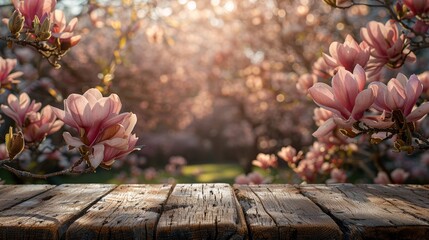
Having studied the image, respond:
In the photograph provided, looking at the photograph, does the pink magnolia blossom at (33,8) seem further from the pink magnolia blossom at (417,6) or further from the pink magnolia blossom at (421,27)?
the pink magnolia blossom at (421,27)

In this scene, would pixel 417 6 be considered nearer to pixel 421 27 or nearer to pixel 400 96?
pixel 421 27

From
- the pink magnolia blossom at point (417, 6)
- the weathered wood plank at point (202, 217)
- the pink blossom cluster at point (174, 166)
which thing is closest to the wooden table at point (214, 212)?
the weathered wood plank at point (202, 217)

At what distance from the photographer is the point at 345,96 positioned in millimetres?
1845

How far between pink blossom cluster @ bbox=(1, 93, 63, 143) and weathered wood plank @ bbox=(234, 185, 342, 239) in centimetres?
103

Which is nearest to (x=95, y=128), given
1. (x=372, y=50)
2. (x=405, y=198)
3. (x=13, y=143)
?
(x=13, y=143)

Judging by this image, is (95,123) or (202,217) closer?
(202,217)

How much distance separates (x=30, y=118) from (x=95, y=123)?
36.5 inches

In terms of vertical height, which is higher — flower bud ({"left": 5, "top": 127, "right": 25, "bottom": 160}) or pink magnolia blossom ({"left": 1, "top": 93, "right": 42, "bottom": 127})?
pink magnolia blossom ({"left": 1, "top": 93, "right": 42, "bottom": 127})

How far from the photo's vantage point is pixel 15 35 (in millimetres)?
2078

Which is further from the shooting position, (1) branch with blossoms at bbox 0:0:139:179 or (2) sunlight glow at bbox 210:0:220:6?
(2) sunlight glow at bbox 210:0:220:6

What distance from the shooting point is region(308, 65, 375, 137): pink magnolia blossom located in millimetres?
1811

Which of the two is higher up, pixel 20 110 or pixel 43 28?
pixel 43 28

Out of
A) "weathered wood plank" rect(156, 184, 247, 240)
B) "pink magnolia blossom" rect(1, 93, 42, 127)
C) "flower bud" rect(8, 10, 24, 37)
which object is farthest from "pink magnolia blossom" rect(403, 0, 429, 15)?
"pink magnolia blossom" rect(1, 93, 42, 127)

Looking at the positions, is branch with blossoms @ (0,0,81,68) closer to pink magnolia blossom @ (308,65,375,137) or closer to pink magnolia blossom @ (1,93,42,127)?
pink magnolia blossom @ (1,93,42,127)
